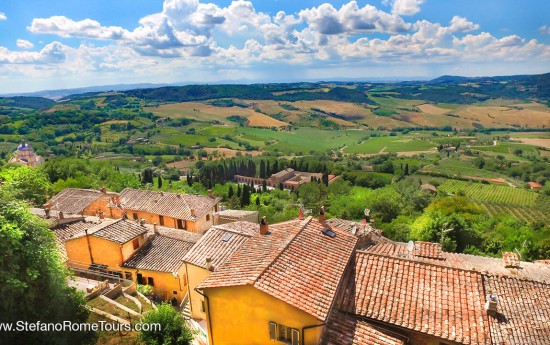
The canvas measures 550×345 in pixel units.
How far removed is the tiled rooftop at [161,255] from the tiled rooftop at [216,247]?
5002 millimetres

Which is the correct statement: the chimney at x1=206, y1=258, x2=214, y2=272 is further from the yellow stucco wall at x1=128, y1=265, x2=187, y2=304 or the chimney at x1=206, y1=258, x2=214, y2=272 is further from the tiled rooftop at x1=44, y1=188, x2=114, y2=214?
the tiled rooftop at x1=44, y1=188, x2=114, y2=214

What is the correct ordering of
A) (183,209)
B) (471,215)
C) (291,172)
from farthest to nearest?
1. (291,172)
2. (471,215)
3. (183,209)

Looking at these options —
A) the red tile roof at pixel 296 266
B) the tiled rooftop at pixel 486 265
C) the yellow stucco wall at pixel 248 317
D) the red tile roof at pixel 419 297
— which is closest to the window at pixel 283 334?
the yellow stucco wall at pixel 248 317

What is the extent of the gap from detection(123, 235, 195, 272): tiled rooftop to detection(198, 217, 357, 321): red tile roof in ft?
44.0

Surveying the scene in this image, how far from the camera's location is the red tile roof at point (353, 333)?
1474 centimetres

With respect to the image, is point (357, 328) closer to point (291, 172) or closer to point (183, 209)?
point (183, 209)

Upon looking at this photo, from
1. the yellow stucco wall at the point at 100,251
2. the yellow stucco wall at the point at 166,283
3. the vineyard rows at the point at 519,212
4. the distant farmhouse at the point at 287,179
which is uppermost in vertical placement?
the yellow stucco wall at the point at 100,251

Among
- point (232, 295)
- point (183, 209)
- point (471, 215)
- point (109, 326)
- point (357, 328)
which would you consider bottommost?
point (471, 215)

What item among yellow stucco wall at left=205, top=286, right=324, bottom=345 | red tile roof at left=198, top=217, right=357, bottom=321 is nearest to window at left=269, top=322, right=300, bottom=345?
yellow stucco wall at left=205, top=286, right=324, bottom=345

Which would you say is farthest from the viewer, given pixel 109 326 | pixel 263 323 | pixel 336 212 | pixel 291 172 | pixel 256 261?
pixel 291 172

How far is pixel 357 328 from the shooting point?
15367 millimetres

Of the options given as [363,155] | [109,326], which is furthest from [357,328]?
[363,155]

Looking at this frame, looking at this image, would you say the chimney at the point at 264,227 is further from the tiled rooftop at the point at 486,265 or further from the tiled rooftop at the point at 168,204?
the tiled rooftop at the point at 168,204

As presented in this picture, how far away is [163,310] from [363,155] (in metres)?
180
